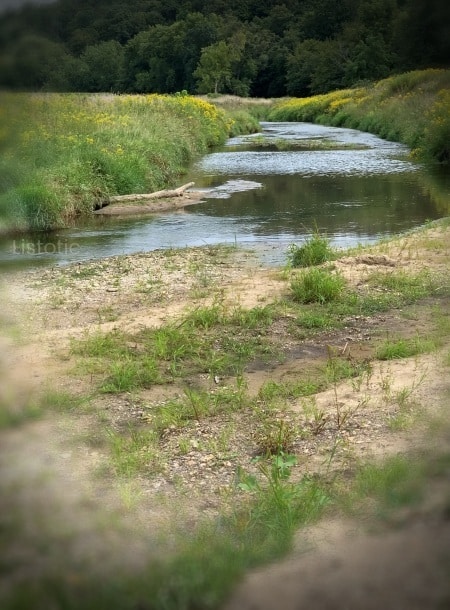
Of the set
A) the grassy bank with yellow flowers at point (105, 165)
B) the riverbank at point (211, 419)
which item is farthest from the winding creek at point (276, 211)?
the riverbank at point (211, 419)

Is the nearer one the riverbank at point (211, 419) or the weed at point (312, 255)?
the riverbank at point (211, 419)

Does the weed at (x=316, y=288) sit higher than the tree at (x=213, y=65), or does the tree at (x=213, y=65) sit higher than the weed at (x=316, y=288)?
the tree at (x=213, y=65)

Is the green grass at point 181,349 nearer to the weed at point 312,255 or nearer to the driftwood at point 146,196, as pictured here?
the weed at point 312,255

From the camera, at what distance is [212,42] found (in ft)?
3.22

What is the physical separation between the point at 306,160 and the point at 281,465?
14.2 m

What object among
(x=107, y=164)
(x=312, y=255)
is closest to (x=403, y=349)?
(x=312, y=255)

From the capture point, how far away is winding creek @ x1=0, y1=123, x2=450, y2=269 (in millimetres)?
8961

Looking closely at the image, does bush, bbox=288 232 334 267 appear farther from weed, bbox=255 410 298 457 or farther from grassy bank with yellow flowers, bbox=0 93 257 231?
weed, bbox=255 410 298 457

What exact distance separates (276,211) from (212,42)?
10077 mm

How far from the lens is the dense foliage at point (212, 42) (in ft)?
2.37

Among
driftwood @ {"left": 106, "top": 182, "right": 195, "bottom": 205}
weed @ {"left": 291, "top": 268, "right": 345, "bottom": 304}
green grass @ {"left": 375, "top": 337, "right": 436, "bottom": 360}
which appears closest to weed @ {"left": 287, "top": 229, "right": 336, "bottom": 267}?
weed @ {"left": 291, "top": 268, "right": 345, "bottom": 304}

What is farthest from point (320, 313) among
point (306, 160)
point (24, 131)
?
point (306, 160)

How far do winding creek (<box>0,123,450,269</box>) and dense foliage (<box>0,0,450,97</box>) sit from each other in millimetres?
6845

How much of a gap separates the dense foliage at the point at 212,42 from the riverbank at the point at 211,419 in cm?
33
